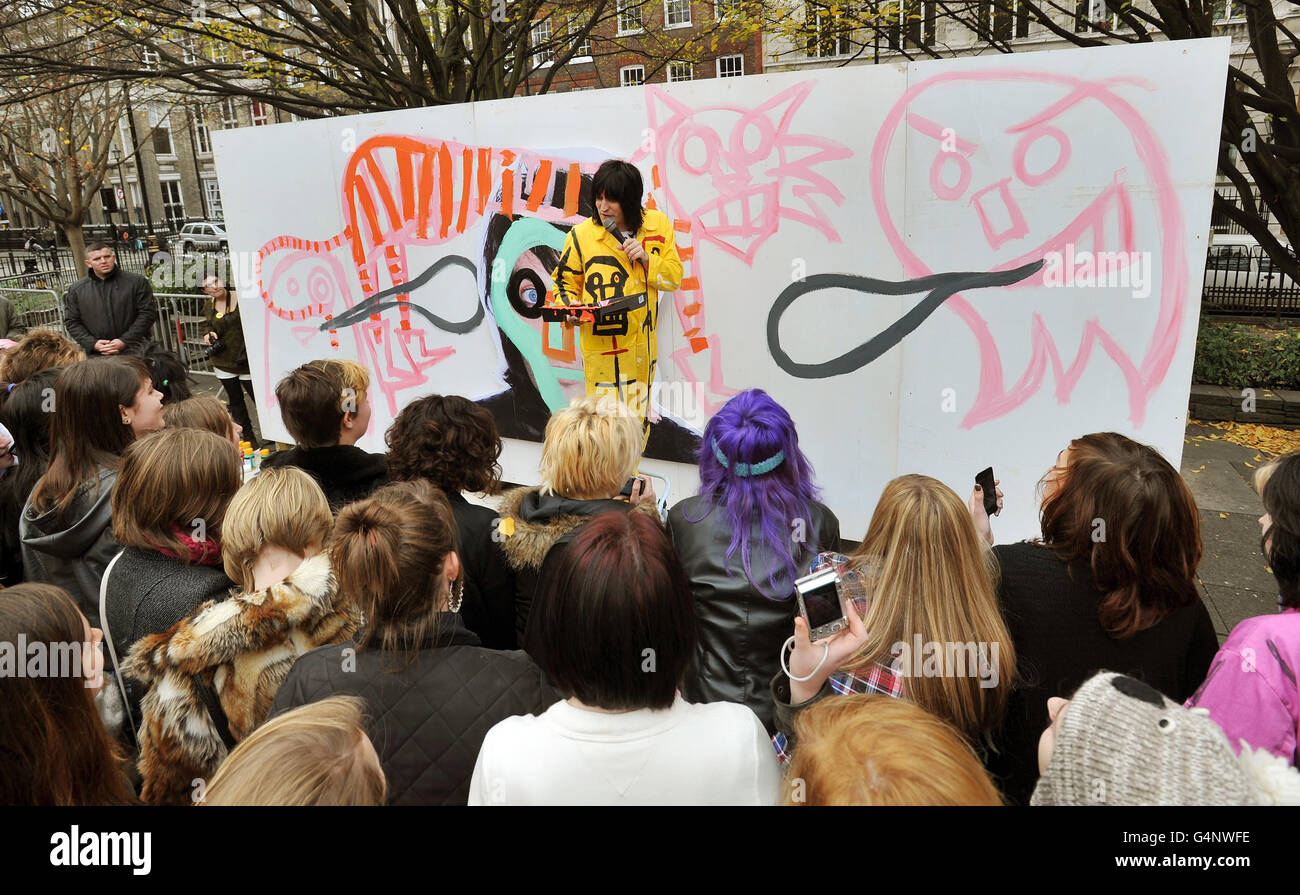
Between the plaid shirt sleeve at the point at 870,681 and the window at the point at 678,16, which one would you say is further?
the window at the point at 678,16

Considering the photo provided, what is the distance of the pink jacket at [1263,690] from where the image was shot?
5.61ft

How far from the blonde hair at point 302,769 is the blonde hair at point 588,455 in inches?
52.4

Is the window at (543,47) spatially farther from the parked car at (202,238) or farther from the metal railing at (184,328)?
the parked car at (202,238)

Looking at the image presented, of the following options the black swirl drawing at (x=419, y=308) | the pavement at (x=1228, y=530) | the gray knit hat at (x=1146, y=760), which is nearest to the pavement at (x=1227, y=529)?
the pavement at (x=1228, y=530)

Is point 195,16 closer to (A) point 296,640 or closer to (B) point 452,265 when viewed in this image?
(B) point 452,265

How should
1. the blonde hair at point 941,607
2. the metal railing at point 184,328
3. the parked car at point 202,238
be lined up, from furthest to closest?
the parked car at point 202,238, the metal railing at point 184,328, the blonde hair at point 941,607

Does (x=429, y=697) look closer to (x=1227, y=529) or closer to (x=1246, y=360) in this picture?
(x=1227, y=529)

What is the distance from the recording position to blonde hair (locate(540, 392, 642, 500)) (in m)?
2.63

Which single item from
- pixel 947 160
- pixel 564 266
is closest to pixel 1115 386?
pixel 947 160

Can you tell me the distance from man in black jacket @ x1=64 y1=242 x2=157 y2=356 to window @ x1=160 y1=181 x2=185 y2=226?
42.7m

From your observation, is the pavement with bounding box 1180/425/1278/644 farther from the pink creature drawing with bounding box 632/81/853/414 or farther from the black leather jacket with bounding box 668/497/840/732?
the pink creature drawing with bounding box 632/81/853/414

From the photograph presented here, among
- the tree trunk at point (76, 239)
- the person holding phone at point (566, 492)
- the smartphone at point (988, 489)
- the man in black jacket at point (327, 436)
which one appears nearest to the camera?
the person holding phone at point (566, 492)

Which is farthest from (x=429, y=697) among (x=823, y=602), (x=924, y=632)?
(x=924, y=632)

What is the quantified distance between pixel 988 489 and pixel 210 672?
2.24 meters
